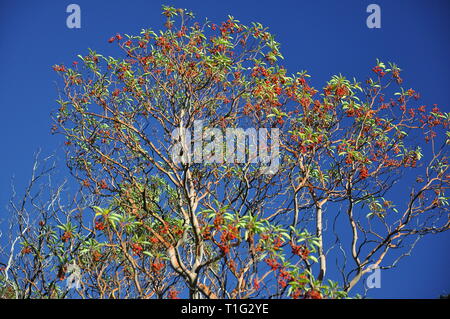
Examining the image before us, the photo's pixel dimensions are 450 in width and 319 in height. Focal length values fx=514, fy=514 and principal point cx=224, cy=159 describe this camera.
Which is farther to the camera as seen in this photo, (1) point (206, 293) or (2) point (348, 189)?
(2) point (348, 189)

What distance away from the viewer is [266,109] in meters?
8.29

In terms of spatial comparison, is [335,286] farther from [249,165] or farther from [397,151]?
[397,151]

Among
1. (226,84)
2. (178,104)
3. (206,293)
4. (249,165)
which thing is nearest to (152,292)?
(206,293)

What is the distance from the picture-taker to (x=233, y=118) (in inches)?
334

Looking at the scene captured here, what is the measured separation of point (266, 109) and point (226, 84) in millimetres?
841

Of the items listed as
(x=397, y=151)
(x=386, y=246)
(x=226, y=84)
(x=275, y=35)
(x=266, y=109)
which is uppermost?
(x=275, y=35)
